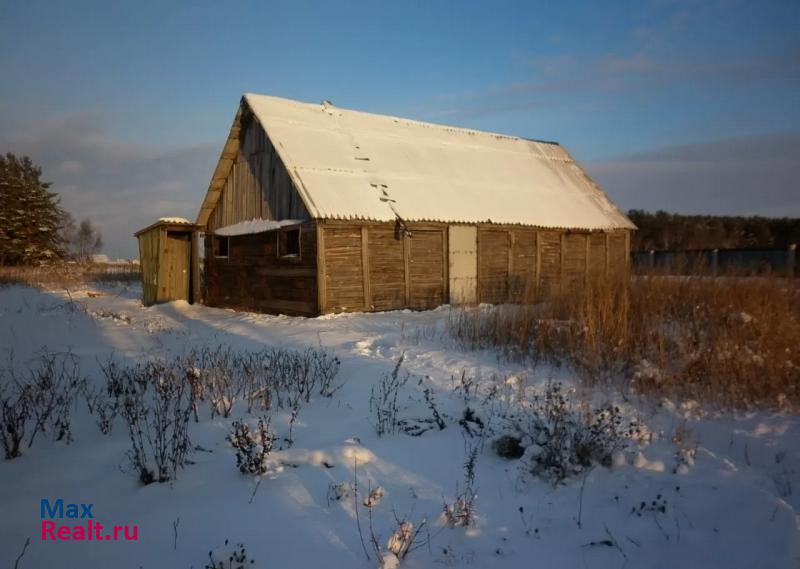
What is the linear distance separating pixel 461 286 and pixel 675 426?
384 inches

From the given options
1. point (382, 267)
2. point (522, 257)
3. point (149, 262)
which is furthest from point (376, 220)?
point (149, 262)

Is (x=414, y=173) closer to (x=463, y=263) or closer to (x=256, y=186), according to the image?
(x=463, y=263)

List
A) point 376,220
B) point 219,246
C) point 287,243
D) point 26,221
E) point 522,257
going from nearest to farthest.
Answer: point 376,220 → point 287,243 → point 522,257 → point 219,246 → point 26,221

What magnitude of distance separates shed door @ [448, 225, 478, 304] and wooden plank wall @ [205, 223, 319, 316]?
163 inches

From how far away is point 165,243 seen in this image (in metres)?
15.7

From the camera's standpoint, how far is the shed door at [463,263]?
14234 millimetres

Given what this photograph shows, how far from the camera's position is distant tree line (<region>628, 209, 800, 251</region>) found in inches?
1427

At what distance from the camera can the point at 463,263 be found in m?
14.5

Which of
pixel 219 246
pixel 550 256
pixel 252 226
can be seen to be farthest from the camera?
pixel 219 246

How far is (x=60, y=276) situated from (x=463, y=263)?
25.0m

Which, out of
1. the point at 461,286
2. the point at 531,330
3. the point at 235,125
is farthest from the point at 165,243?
the point at 531,330

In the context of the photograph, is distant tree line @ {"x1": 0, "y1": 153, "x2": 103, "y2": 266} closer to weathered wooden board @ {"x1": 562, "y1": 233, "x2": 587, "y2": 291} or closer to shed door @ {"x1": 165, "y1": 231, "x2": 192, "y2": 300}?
shed door @ {"x1": 165, "y1": 231, "x2": 192, "y2": 300}

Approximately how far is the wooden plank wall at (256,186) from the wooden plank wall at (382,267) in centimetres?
128

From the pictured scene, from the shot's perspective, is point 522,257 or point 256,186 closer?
point 256,186
